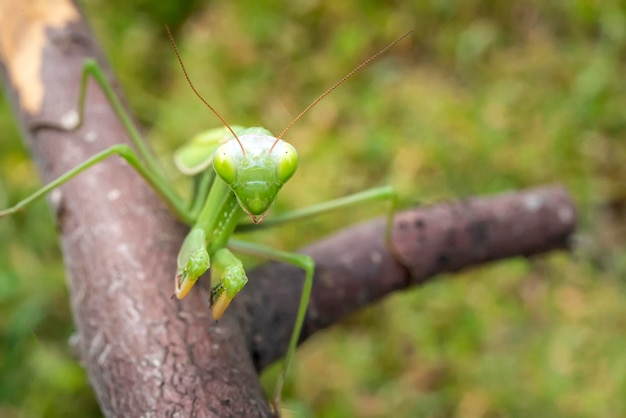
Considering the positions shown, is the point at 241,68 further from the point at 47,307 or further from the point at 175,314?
the point at 175,314

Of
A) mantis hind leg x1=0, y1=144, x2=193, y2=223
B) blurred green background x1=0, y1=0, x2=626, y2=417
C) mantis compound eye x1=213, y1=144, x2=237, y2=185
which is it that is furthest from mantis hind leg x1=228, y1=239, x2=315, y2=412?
blurred green background x1=0, y1=0, x2=626, y2=417

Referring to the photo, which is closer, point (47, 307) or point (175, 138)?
point (47, 307)

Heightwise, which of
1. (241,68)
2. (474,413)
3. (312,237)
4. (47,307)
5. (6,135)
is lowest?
(474,413)

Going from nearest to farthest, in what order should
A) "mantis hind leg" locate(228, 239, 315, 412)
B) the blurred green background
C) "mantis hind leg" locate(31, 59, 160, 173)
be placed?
"mantis hind leg" locate(228, 239, 315, 412) → "mantis hind leg" locate(31, 59, 160, 173) → the blurred green background

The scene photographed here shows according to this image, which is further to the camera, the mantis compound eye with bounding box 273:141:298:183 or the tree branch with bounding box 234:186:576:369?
the tree branch with bounding box 234:186:576:369

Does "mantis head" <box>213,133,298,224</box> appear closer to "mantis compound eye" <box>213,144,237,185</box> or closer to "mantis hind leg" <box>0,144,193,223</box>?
"mantis compound eye" <box>213,144,237,185</box>

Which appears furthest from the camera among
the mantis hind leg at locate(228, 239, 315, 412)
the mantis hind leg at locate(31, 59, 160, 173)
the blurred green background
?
the blurred green background

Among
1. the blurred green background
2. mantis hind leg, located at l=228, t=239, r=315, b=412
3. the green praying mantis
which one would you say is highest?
the green praying mantis

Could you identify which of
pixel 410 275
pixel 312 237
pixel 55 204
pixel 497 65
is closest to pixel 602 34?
pixel 497 65
